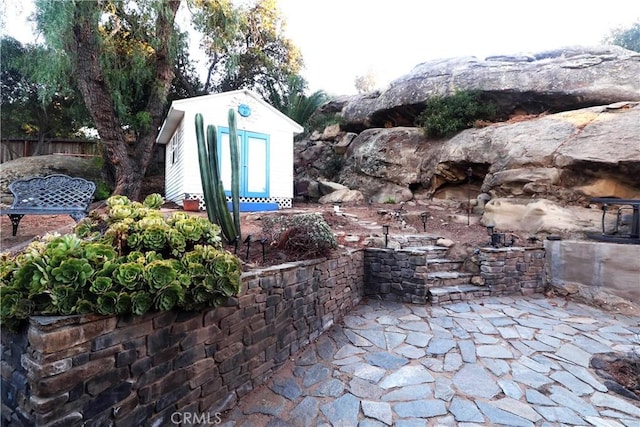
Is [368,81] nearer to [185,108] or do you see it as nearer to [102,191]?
[185,108]

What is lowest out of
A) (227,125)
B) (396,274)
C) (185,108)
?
(396,274)

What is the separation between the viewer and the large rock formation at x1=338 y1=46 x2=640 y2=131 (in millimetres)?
7254

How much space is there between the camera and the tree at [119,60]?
20.9 feet

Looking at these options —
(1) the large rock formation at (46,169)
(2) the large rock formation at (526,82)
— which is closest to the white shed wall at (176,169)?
(1) the large rock formation at (46,169)

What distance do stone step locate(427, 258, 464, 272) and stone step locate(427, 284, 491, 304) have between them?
370 millimetres

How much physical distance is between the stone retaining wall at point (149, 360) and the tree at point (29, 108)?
9.85 meters

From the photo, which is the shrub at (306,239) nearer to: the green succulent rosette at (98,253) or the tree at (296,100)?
the green succulent rosette at (98,253)

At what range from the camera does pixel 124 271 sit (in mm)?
1621

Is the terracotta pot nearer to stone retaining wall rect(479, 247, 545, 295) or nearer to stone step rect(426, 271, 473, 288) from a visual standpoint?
stone step rect(426, 271, 473, 288)

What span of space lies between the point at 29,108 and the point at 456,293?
14575 mm

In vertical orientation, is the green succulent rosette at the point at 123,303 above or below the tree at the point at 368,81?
below

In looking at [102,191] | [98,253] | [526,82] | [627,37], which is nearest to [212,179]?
[98,253]

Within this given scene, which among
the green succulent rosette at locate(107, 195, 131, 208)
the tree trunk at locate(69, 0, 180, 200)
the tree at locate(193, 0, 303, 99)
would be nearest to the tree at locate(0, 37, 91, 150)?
the tree trunk at locate(69, 0, 180, 200)

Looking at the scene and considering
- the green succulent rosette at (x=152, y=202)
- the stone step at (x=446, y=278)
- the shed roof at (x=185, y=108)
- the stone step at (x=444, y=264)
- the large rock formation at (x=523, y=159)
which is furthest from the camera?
the shed roof at (x=185, y=108)
